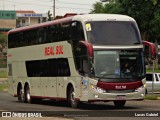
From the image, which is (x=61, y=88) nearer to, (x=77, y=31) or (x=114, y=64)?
(x=77, y=31)

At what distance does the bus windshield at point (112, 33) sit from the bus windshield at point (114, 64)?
0.44 meters

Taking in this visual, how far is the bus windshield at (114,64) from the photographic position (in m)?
23.7

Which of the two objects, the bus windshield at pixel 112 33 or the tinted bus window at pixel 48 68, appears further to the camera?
the tinted bus window at pixel 48 68

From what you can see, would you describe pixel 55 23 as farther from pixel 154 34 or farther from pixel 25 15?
pixel 25 15

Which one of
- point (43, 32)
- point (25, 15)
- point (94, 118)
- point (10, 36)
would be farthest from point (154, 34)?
point (25, 15)

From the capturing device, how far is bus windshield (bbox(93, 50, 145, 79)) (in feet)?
77.7

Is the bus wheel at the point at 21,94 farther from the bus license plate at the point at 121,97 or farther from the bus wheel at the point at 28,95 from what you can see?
the bus license plate at the point at 121,97

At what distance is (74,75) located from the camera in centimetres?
2517

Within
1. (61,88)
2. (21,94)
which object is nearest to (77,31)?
(61,88)

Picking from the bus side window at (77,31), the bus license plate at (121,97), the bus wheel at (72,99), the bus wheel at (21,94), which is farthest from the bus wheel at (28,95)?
the bus license plate at (121,97)

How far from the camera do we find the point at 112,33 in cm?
2411

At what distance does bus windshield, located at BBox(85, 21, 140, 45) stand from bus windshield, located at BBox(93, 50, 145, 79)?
1.44 feet

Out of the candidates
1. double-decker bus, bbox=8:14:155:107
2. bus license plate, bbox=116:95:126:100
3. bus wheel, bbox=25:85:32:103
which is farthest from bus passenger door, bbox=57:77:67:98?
bus wheel, bbox=25:85:32:103

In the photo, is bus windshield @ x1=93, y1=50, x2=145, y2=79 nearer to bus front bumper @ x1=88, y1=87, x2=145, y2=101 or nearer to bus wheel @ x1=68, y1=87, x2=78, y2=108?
bus front bumper @ x1=88, y1=87, x2=145, y2=101
